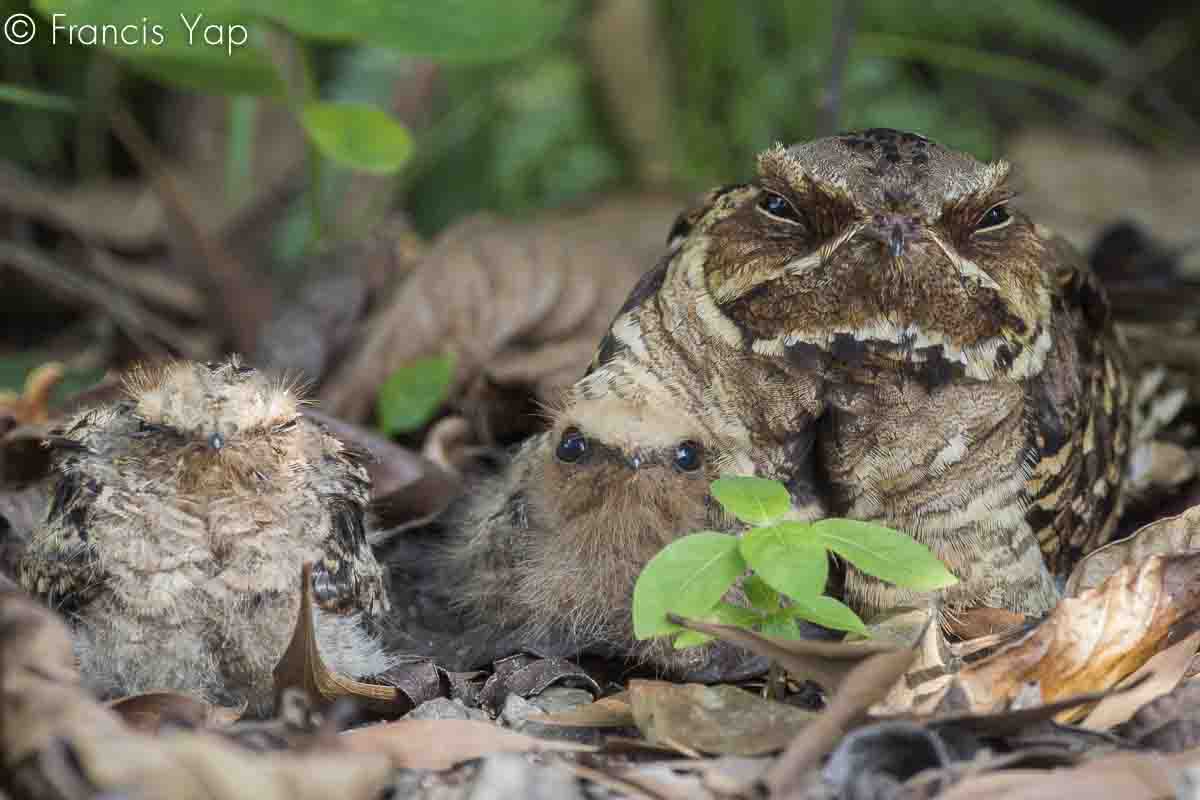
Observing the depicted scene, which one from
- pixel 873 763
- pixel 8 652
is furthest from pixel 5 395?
pixel 873 763

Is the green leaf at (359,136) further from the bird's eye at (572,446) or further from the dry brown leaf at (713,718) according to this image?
the dry brown leaf at (713,718)

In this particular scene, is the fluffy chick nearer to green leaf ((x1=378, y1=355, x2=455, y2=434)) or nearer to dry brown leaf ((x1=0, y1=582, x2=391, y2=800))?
green leaf ((x1=378, y1=355, x2=455, y2=434))

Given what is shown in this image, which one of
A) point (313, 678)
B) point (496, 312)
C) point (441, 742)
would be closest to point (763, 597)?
point (441, 742)

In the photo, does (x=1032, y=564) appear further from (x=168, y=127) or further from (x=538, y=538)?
(x=168, y=127)

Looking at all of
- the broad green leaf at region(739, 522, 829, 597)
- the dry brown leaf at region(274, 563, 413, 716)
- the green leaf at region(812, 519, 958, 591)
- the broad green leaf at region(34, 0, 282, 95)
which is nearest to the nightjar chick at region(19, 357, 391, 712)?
the dry brown leaf at region(274, 563, 413, 716)

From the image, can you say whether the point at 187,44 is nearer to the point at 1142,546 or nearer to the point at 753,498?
the point at 753,498

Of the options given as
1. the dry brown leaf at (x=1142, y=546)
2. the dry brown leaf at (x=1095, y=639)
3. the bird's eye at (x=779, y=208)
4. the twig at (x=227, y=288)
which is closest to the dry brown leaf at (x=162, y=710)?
the dry brown leaf at (x=1095, y=639)
